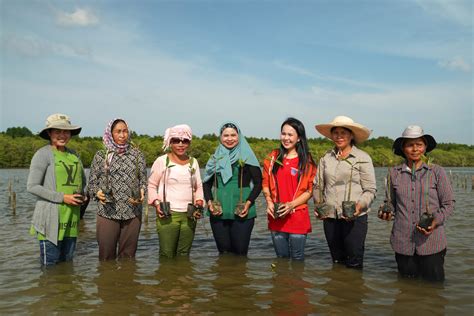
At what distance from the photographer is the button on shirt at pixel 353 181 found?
5379 mm

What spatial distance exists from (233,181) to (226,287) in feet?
5.21

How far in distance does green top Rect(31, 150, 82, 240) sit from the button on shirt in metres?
3.72

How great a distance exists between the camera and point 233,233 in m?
6.30

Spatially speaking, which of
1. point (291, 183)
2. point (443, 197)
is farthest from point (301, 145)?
point (443, 197)

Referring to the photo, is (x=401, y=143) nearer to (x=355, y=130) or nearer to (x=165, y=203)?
(x=355, y=130)

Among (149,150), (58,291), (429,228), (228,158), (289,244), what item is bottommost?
(58,291)

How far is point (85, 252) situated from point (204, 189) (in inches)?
151

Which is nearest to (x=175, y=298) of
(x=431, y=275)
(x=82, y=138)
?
(x=431, y=275)

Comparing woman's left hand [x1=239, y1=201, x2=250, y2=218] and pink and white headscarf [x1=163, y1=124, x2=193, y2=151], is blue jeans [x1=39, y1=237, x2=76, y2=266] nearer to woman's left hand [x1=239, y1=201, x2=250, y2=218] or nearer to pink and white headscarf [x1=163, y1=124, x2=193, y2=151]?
pink and white headscarf [x1=163, y1=124, x2=193, y2=151]

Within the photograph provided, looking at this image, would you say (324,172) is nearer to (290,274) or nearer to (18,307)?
(290,274)

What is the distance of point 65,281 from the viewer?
5668 mm

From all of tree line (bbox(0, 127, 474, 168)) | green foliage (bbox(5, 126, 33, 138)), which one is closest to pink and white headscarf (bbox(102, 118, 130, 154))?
tree line (bbox(0, 127, 474, 168))

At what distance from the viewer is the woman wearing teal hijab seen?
607 cm

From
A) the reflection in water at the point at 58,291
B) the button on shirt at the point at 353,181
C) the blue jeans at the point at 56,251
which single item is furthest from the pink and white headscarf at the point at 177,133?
the reflection in water at the point at 58,291
